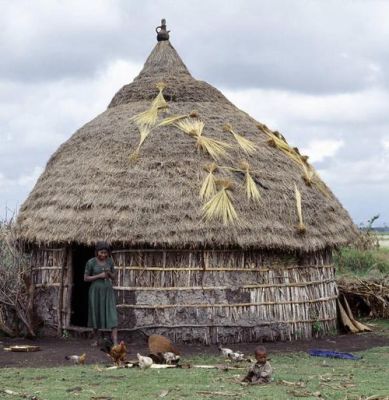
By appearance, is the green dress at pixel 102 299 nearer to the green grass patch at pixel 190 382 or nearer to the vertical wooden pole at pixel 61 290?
the vertical wooden pole at pixel 61 290

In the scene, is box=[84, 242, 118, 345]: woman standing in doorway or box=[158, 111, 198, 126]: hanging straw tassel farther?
box=[158, 111, 198, 126]: hanging straw tassel

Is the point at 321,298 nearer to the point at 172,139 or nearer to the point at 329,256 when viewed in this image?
the point at 329,256

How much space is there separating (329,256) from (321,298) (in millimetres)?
880

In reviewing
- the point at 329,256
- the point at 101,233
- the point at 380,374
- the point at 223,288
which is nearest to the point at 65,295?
the point at 101,233

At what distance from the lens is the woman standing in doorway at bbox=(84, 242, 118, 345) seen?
10430 mm

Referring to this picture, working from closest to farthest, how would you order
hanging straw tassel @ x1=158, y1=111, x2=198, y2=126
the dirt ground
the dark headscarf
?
the dirt ground
the dark headscarf
hanging straw tassel @ x1=158, y1=111, x2=198, y2=126

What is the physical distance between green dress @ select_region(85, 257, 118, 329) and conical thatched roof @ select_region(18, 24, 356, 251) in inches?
22.2

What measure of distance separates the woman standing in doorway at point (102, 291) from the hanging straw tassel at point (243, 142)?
3.22 metres

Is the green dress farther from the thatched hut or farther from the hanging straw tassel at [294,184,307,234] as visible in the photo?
the hanging straw tassel at [294,184,307,234]

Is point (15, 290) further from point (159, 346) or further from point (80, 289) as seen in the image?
point (159, 346)

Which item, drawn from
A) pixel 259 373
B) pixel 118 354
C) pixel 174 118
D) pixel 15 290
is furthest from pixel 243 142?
pixel 259 373

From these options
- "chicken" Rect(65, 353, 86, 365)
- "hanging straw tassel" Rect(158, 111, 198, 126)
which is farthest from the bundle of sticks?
"chicken" Rect(65, 353, 86, 365)

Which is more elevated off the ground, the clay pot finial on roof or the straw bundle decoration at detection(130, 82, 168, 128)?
the clay pot finial on roof

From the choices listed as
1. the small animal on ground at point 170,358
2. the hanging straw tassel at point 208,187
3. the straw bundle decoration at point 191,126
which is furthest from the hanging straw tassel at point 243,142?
the small animal on ground at point 170,358
